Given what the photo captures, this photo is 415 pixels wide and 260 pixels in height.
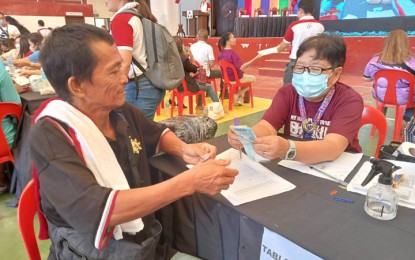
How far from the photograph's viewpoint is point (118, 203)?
846 millimetres

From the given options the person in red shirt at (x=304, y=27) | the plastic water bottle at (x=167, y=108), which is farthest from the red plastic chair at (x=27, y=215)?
the plastic water bottle at (x=167, y=108)

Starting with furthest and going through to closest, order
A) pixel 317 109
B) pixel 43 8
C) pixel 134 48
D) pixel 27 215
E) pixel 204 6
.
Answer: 1. pixel 204 6
2. pixel 43 8
3. pixel 134 48
4. pixel 317 109
5. pixel 27 215

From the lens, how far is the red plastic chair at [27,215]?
102 centimetres

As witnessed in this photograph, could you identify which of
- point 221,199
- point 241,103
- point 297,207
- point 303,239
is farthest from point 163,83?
point 241,103

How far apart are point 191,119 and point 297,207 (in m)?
1.20

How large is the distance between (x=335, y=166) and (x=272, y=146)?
0.30m

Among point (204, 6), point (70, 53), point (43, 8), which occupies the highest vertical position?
point (204, 6)

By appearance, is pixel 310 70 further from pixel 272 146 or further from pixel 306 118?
pixel 272 146

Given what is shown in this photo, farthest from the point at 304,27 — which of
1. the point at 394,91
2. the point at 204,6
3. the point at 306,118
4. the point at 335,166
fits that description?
the point at 204,6

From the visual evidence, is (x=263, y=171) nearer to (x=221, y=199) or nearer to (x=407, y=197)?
(x=221, y=199)

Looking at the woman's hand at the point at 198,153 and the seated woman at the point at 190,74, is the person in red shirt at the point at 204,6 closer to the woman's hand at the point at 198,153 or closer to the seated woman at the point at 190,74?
the seated woman at the point at 190,74

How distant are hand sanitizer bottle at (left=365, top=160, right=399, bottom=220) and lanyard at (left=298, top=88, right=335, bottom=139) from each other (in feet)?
2.15

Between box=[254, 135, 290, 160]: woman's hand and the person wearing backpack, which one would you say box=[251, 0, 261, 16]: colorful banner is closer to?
the person wearing backpack

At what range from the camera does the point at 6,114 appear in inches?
91.6
